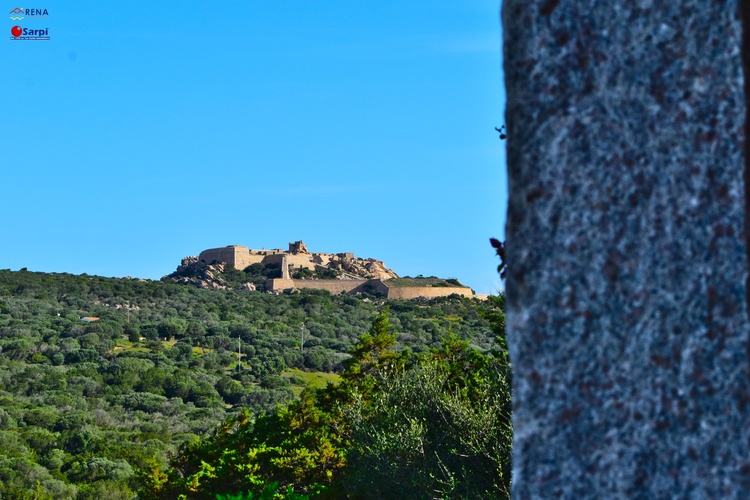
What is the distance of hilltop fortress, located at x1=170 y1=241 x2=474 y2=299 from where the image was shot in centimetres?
8438

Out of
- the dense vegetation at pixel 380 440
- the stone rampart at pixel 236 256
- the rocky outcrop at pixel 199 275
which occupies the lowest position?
the dense vegetation at pixel 380 440

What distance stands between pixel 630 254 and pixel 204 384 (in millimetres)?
35137

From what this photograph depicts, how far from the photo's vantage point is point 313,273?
9494cm

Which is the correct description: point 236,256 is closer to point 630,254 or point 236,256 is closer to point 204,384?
point 204,384

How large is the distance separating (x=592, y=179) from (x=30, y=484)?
21172mm

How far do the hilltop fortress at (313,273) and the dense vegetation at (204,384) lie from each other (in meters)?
5.54

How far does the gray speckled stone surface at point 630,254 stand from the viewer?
141 cm

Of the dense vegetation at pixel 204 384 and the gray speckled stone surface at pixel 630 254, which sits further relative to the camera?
the dense vegetation at pixel 204 384

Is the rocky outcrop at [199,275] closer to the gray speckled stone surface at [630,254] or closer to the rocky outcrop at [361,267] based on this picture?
the rocky outcrop at [361,267]

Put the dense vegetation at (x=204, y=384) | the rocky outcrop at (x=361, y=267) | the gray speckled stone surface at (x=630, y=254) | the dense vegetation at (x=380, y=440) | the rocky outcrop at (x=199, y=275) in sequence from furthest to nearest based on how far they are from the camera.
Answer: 1. the rocky outcrop at (x=361, y=267)
2. the rocky outcrop at (x=199, y=275)
3. the dense vegetation at (x=204, y=384)
4. the dense vegetation at (x=380, y=440)
5. the gray speckled stone surface at (x=630, y=254)

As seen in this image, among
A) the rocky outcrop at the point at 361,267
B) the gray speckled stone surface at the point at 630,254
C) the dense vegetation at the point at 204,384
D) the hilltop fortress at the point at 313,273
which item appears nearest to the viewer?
the gray speckled stone surface at the point at 630,254

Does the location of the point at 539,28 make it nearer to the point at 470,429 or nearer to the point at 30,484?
the point at 470,429

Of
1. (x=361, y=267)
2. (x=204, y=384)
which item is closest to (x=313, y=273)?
(x=361, y=267)

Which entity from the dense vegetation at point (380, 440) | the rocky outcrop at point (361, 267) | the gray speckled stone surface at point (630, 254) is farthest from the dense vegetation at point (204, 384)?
the rocky outcrop at point (361, 267)
